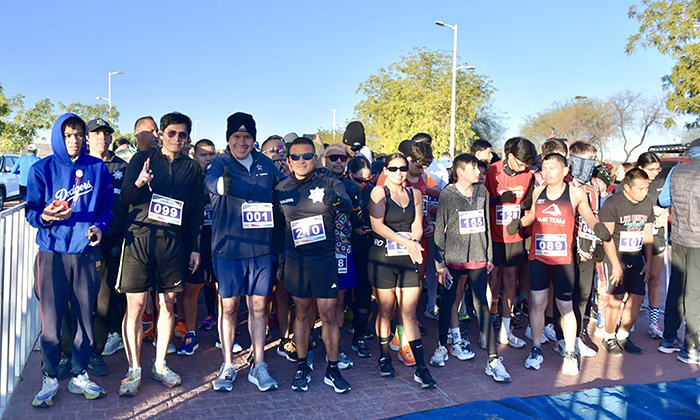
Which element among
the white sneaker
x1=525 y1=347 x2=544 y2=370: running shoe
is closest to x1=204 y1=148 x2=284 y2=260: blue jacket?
x1=525 y1=347 x2=544 y2=370: running shoe

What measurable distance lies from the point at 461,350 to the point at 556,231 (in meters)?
1.51

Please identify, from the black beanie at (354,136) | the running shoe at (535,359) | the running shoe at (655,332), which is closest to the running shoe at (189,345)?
the black beanie at (354,136)

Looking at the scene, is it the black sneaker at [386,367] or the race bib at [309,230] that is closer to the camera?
the race bib at [309,230]

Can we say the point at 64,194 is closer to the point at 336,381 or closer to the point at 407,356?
the point at 336,381

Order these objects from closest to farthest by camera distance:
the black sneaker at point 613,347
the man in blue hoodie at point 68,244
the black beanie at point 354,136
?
the man in blue hoodie at point 68,244
the black sneaker at point 613,347
the black beanie at point 354,136

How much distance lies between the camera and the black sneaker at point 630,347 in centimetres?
553

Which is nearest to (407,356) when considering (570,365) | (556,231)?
(570,365)

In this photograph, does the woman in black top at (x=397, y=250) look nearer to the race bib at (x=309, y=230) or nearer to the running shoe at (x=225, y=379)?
the race bib at (x=309, y=230)

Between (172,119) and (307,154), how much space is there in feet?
3.92

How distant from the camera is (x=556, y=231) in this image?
495 centimetres

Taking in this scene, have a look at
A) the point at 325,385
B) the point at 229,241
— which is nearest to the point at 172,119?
the point at 229,241

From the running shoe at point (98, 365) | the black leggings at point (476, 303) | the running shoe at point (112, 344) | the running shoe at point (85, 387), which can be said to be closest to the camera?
the running shoe at point (85, 387)

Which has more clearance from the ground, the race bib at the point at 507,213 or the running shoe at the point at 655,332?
the race bib at the point at 507,213

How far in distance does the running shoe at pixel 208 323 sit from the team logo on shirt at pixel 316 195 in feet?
8.49
